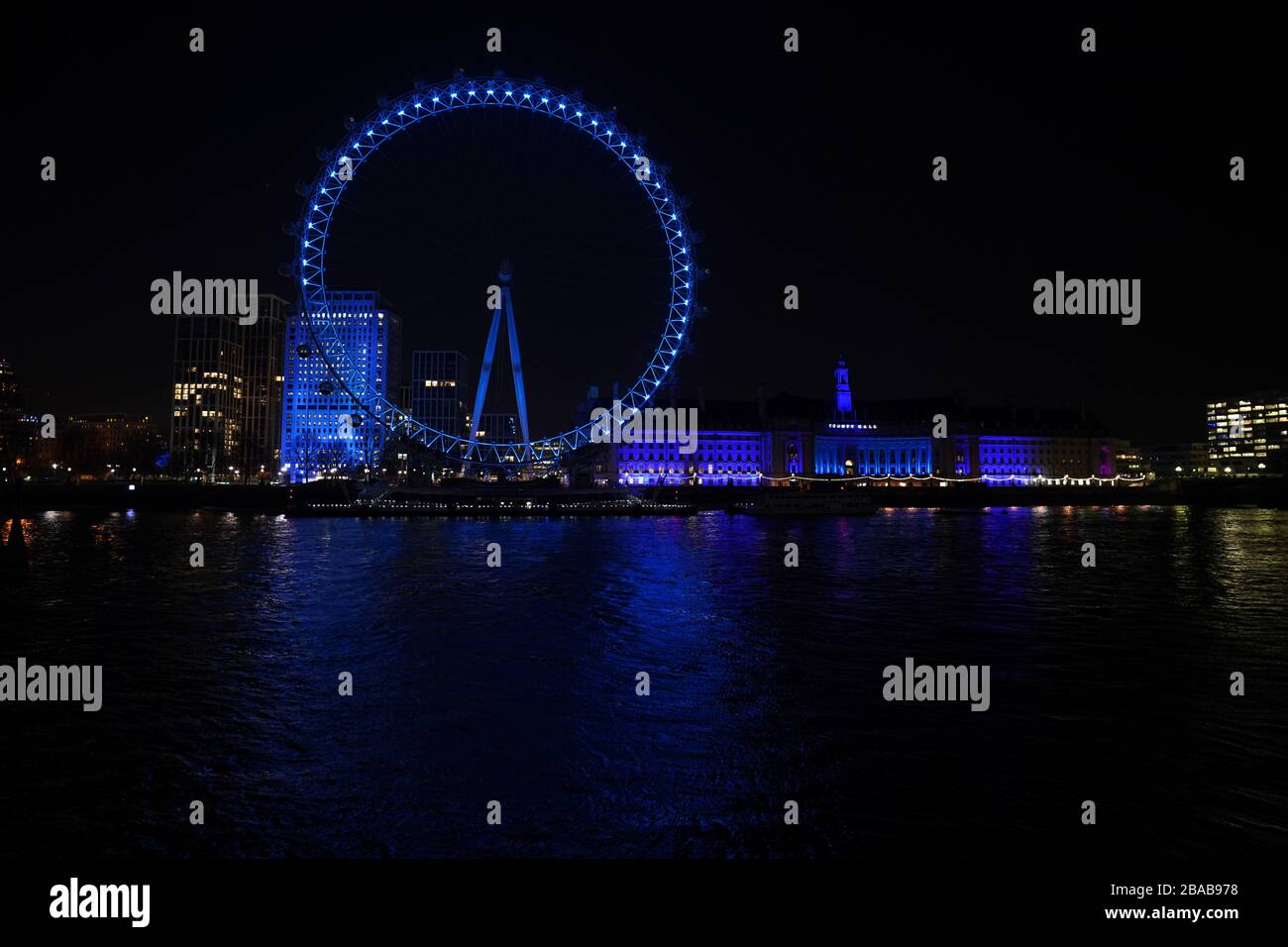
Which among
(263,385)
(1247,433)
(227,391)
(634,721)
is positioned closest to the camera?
(634,721)

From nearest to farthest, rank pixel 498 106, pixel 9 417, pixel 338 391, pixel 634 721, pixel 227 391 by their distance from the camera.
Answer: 1. pixel 634 721
2. pixel 498 106
3. pixel 9 417
4. pixel 338 391
5. pixel 227 391

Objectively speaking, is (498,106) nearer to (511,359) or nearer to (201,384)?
(511,359)

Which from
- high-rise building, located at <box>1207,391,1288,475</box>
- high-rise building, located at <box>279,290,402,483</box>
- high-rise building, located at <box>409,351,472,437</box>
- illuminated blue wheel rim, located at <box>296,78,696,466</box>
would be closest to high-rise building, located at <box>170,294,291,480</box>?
high-rise building, located at <box>279,290,402,483</box>

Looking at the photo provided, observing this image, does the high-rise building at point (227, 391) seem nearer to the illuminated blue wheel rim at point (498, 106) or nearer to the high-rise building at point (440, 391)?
the high-rise building at point (440, 391)

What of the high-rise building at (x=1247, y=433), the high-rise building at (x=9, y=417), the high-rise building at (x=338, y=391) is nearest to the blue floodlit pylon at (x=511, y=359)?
the high-rise building at (x=9, y=417)

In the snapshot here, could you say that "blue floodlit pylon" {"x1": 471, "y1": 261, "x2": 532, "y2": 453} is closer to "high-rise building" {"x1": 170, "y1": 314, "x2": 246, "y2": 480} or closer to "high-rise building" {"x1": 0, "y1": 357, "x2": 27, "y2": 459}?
"high-rise building" {"x1": 0, "y1": 357, "x2": 27, "y2": 459}

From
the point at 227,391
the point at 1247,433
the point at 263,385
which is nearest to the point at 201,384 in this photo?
the point at 227,391
